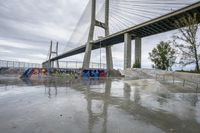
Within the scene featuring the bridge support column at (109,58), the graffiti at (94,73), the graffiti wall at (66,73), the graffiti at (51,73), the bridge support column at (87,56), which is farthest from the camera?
the bridge support column at (109,58)

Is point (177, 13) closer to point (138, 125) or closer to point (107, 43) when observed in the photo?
point (107, 43)

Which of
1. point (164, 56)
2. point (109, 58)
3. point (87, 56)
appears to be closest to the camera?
point (164, 56)

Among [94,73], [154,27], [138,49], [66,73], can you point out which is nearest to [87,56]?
[94,73]

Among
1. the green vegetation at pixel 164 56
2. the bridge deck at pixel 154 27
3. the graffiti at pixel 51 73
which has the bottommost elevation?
the graffiti at pixel 51 73

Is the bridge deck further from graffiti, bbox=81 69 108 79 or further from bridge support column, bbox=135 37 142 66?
graffiti, bbox=81 69 108 79

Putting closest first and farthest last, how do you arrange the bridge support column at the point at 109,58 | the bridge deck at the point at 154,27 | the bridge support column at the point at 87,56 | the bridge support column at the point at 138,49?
the bridge deck at the point at 154,27 < the bridge support column at the point at 138,49 < the bridge support column at the point at 87,56 < the bridge support column at the point at 109,58

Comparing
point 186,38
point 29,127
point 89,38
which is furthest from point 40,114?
point 89,38

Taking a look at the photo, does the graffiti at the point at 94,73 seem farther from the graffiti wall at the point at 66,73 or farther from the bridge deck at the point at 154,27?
the bridge deck at the point at 154,27

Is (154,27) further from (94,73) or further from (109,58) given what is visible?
(94,73)

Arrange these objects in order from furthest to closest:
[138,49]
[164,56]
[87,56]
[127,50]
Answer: [87,56]
[138,49]
[127,50]
[164,56]

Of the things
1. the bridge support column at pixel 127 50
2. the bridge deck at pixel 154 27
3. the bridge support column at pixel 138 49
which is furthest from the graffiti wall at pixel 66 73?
the bridge deck at pixel 154 27

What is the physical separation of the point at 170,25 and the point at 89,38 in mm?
18198

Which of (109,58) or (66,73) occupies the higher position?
(109,58)

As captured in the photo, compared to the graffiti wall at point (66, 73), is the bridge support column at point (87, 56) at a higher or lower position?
higher
